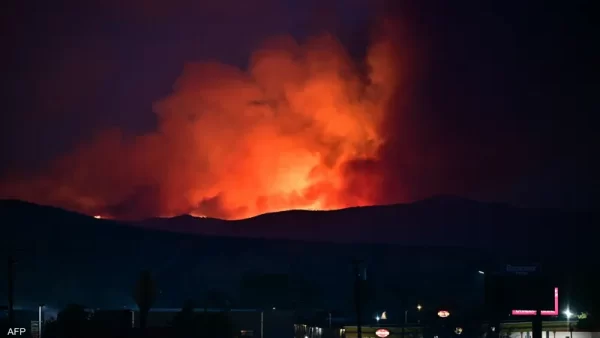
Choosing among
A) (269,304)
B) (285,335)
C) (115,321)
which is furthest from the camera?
(269,304)

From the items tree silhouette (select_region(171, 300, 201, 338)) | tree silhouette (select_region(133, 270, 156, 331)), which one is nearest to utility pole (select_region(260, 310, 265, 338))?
tree silhouette (select_region(171, 300, 201, 338))

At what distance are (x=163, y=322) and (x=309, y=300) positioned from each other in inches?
3022

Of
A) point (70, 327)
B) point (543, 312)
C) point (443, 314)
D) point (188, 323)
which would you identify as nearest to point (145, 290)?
point (70, 327)

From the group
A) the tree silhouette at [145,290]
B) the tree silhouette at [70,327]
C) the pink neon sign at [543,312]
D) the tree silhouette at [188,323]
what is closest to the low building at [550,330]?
the pink neon sign at [543,312]

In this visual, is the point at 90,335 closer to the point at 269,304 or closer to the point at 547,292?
the point at 547,292

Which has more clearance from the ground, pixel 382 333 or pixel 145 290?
pixel 145 290

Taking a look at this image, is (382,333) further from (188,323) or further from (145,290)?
(145,290)

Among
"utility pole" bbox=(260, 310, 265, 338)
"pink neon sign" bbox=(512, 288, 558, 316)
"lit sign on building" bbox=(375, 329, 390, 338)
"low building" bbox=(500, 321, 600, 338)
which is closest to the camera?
"pink neon sign" bbox=(512, 288, 558, 316)

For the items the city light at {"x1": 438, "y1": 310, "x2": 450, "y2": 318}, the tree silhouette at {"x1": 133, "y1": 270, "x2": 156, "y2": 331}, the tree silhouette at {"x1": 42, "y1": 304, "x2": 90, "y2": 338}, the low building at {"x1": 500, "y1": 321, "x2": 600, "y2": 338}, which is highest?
the tree silhouette at {"x1": 133, "y1": 270, "x2": 156, "y2": 331}

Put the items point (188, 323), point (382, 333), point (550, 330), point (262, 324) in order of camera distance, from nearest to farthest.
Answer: point (188, 323), point (382, 333), point (550, 330), point (262, 324)

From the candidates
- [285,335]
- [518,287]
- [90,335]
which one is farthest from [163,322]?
[90,335]

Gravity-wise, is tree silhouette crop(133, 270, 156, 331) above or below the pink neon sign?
above

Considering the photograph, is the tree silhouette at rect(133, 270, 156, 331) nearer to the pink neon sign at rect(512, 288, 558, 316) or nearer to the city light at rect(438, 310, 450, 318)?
the pink neon sign at rect(512, 288, 558, 316)

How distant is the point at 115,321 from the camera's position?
2965 inches
